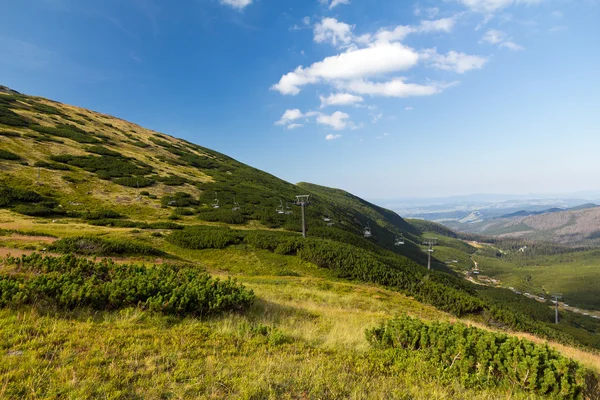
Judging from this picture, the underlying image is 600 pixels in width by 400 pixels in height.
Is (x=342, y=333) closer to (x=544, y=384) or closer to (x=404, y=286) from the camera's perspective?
(x=544, y=384)

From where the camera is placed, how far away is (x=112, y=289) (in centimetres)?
819

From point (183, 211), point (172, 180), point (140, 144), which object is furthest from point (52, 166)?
point (140, 144)

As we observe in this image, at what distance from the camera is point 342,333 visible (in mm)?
9281

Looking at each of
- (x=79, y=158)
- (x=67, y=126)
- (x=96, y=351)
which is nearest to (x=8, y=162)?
(x=79, y=158)

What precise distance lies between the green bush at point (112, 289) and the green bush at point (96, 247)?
37.7 feet

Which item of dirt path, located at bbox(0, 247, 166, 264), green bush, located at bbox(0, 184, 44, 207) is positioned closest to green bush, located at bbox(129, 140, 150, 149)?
green bush, located at bbox(0, 184, 44, 207)

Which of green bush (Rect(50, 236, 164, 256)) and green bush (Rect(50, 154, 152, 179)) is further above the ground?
green bush (Rect(50, 154, 152, 179))

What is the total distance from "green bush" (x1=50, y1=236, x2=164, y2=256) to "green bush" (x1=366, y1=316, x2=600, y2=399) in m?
22.5

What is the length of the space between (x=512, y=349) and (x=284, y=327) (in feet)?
21.4

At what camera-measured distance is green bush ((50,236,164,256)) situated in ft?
66.3

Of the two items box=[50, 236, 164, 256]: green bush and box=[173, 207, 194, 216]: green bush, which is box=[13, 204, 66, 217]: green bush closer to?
box=[173, 207, 194, 216]: green bush

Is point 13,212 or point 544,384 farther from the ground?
point 13,212

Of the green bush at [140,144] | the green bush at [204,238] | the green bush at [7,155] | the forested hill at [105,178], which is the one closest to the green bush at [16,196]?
the forested hill at [105,178]

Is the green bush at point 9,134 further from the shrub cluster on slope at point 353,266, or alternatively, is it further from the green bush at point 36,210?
the shrub cluster on slope at point 353,266
